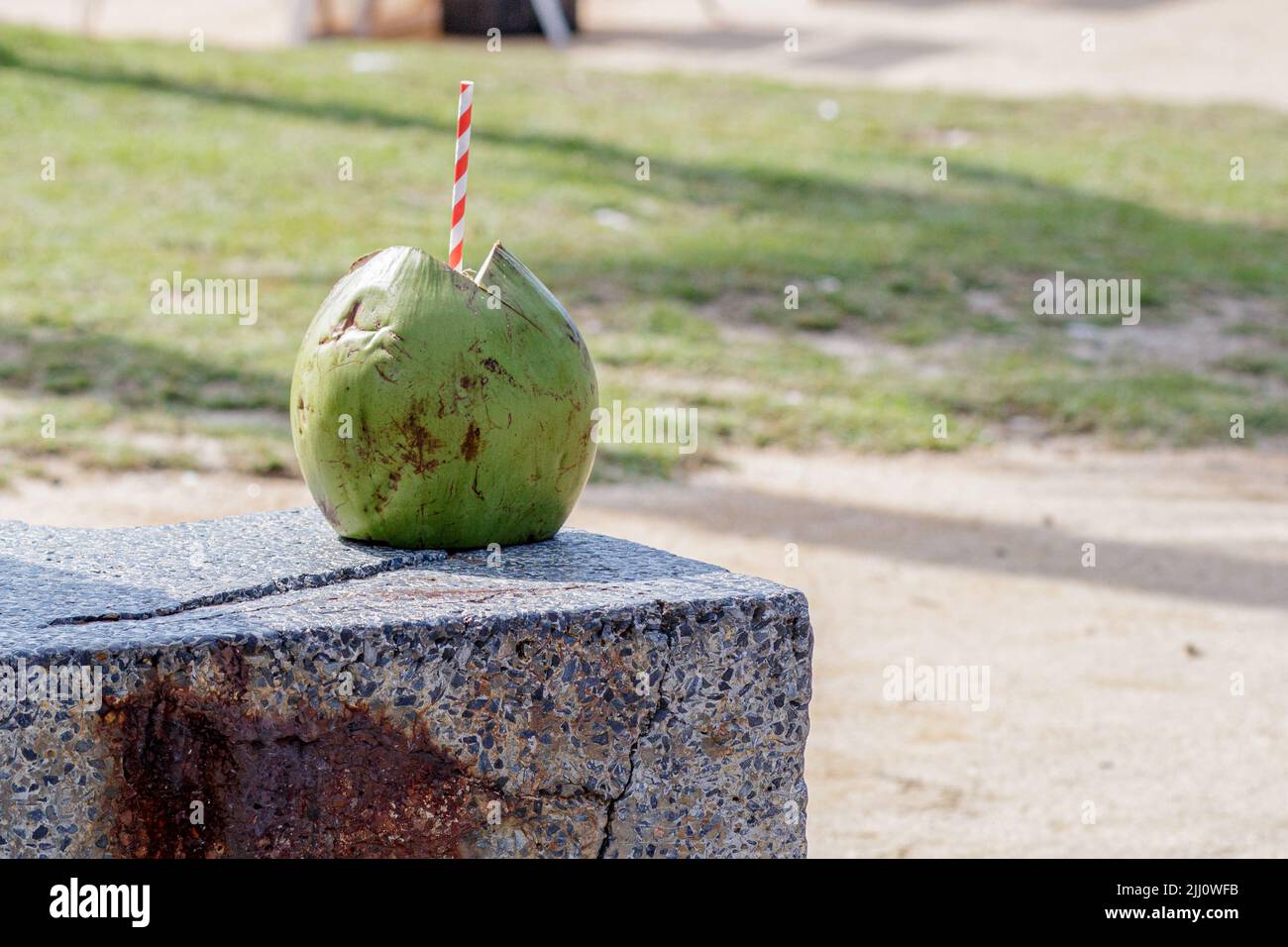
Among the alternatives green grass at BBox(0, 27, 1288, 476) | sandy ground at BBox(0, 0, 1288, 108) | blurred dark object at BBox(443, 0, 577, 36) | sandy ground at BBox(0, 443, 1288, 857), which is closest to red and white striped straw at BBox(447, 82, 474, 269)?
sandy ground at BBox(0, 443, 1288, 857)

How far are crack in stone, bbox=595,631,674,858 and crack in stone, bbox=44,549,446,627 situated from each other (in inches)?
18.1

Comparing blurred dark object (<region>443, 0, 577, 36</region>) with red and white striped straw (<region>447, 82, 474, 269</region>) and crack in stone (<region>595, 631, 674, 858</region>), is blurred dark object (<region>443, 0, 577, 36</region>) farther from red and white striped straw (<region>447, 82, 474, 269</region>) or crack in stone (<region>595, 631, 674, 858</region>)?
crack in stone (<region>595, 631, 674, 858</region>)

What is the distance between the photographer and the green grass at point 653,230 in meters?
7.26

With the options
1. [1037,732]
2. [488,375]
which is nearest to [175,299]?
[1037,732]

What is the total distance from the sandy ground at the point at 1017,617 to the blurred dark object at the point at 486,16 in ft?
33.3

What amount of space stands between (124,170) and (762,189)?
151 inches

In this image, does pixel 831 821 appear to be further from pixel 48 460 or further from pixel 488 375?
pixel 48 460

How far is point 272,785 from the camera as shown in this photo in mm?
2553

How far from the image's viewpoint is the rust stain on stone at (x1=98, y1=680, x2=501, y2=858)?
2.49 metres

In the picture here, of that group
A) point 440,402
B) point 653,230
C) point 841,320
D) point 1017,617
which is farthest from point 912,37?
point 440,402

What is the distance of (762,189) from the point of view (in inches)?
430

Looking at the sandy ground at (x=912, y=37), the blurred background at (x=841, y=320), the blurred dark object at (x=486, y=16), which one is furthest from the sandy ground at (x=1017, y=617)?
the blurred dark object at (x=486, y=16)

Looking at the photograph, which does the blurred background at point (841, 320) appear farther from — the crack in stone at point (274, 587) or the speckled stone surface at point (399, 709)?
the crack in stone at point (274, 587)

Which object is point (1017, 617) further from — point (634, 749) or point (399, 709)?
point (399, 709)
